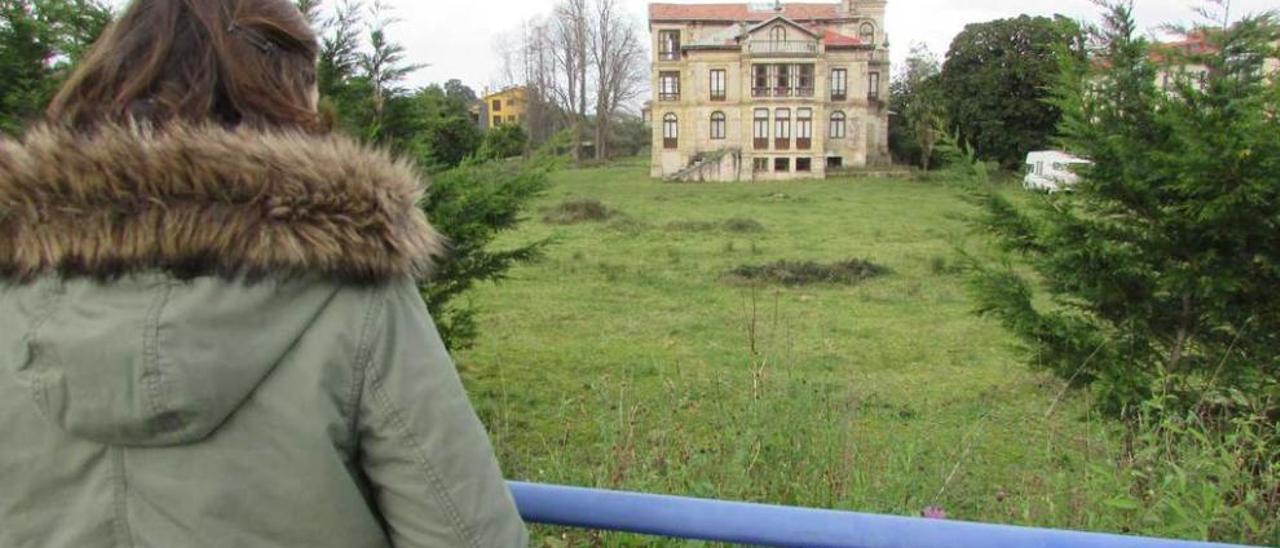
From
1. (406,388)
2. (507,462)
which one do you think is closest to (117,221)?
(406,388)

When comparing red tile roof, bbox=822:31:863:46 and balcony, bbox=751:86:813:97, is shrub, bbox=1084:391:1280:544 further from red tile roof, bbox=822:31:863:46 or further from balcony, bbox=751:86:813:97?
red tile roof, bbox=822:31:863:46

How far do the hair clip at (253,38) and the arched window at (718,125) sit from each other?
52.6 metres

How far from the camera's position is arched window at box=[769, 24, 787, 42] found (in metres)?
52.9

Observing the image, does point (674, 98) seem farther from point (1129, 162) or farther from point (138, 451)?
point (138, 451)

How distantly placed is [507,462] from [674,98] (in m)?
51.8

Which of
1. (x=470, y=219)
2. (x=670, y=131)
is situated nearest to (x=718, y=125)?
(x=670, y=131)

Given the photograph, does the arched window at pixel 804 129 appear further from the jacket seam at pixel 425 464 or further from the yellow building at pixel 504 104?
the jacket seam at pixel 425 464

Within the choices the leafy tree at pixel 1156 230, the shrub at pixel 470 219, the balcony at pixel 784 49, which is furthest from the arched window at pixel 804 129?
the leafy tree at pixel 1156 230

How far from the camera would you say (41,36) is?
6.11 meters

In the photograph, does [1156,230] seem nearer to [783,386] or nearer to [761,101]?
[783,386]

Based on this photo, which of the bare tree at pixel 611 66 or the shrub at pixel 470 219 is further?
the bare tree at pixel 611 66

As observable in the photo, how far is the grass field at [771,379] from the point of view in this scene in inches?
149

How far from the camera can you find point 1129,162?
603 centimetres

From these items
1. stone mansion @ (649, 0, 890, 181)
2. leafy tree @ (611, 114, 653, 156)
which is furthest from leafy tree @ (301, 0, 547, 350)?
leafy tree @ (611, 114, 653, 156)
